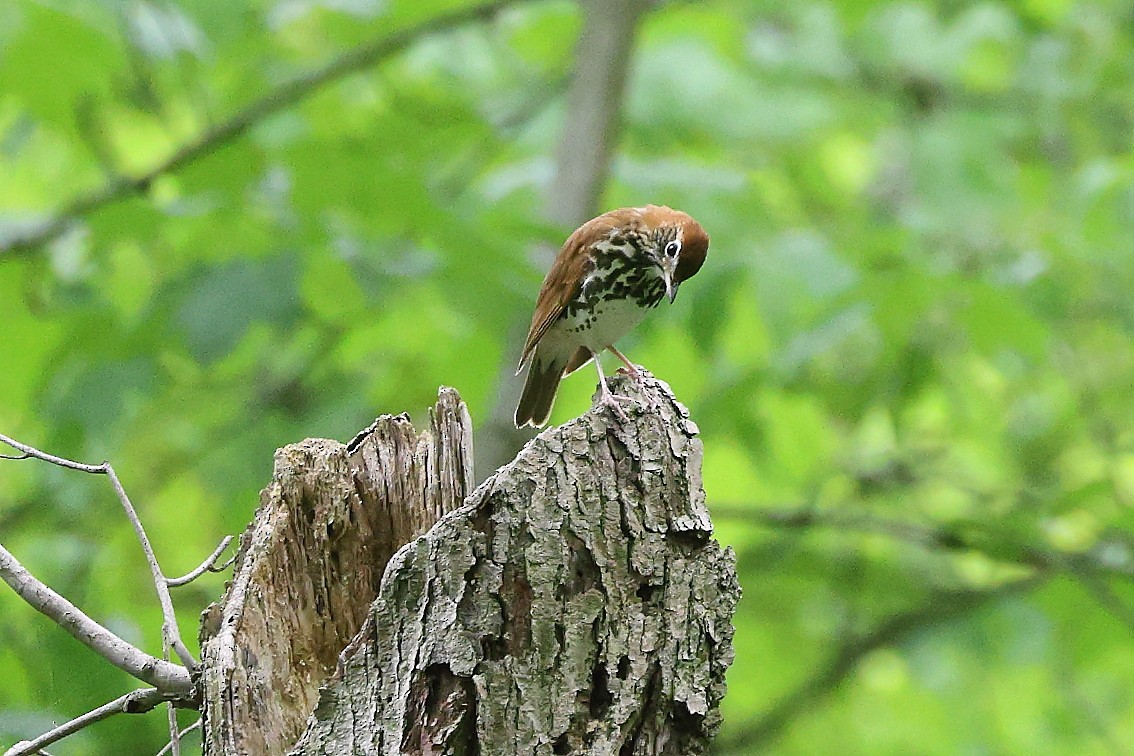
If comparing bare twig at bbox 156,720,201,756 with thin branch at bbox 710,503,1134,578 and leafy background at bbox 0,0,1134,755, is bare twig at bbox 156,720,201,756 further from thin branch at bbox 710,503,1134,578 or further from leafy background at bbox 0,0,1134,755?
thin branch at bbox 710,503,1134,578

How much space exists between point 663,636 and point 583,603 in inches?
5.9

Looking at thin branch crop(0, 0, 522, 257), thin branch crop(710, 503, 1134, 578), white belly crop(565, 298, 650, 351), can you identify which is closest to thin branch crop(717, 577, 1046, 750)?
thin branch crop(710, 503, 1134, 578)

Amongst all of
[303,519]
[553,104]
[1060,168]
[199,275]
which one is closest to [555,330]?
[199,275]

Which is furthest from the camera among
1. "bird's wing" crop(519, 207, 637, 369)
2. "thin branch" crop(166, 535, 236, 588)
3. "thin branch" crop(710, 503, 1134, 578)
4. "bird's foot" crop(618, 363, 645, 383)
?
"thin branch" crop(710, 503, 1134, 578)

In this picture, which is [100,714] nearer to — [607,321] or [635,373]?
[635,373]

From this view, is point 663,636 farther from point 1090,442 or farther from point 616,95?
point 1090,442

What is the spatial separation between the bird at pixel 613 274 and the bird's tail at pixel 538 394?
0.83 ft

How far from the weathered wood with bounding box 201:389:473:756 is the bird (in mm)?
1398

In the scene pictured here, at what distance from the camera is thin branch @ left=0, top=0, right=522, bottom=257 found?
16.0ft

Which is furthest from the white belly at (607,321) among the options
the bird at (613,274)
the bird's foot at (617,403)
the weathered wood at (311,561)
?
the bird's foot at (617,403)

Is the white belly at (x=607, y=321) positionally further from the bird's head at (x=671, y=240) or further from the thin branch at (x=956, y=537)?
the thin branch at (x=956, y=537)

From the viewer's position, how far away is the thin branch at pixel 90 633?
212cm

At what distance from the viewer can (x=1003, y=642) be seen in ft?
20.3

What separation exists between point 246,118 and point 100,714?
3574 millimetres
